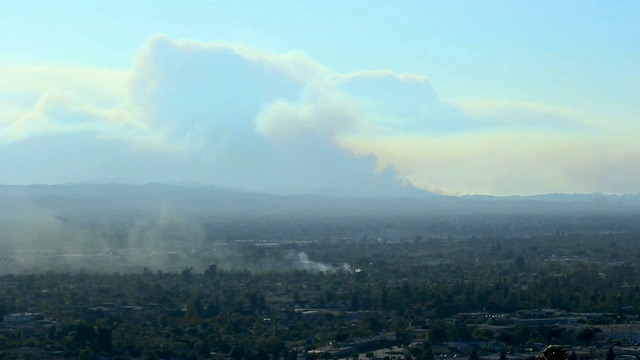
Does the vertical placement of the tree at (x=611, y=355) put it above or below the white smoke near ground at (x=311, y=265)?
below

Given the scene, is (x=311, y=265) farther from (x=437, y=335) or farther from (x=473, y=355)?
(x=473, y=355)

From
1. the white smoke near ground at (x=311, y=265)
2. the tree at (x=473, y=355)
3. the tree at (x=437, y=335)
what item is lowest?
the tree at (x=473, y=355)

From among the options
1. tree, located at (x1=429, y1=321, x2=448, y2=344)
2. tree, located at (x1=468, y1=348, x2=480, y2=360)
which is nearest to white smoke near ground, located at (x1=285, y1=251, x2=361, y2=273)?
tree, located at (x1=429, y1=321, x2=448, y2=344)

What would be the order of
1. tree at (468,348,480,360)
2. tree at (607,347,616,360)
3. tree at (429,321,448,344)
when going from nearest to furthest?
tree at (607,347,616,360), tree at (468,348,480,360), tree at (429,321,448,344)

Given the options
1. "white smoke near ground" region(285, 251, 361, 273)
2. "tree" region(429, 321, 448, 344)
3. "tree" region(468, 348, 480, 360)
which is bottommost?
"tree" region(468, 348, 480, 360)

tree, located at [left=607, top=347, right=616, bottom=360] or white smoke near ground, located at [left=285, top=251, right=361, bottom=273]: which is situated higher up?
white smoke near ground, located at [left=285, top=251, right=361, bottom=273]

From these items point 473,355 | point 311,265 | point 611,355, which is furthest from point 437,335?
point 311,265

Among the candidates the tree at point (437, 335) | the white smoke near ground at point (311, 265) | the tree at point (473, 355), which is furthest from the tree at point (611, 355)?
the white smoke near ground at point (311, 265)

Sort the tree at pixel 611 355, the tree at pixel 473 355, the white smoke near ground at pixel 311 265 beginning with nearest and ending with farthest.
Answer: the tree at pixel 611 355 → the tree at pixel 473 355 → the white smoke near ground at pixel 311 265

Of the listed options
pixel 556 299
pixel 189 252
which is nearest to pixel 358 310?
pixel 556 299

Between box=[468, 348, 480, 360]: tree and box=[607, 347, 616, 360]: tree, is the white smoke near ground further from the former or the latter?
box=[607, 347, 616, 360]: tree

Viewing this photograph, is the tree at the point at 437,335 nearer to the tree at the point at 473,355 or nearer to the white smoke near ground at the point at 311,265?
the tree at the point at 473,355
